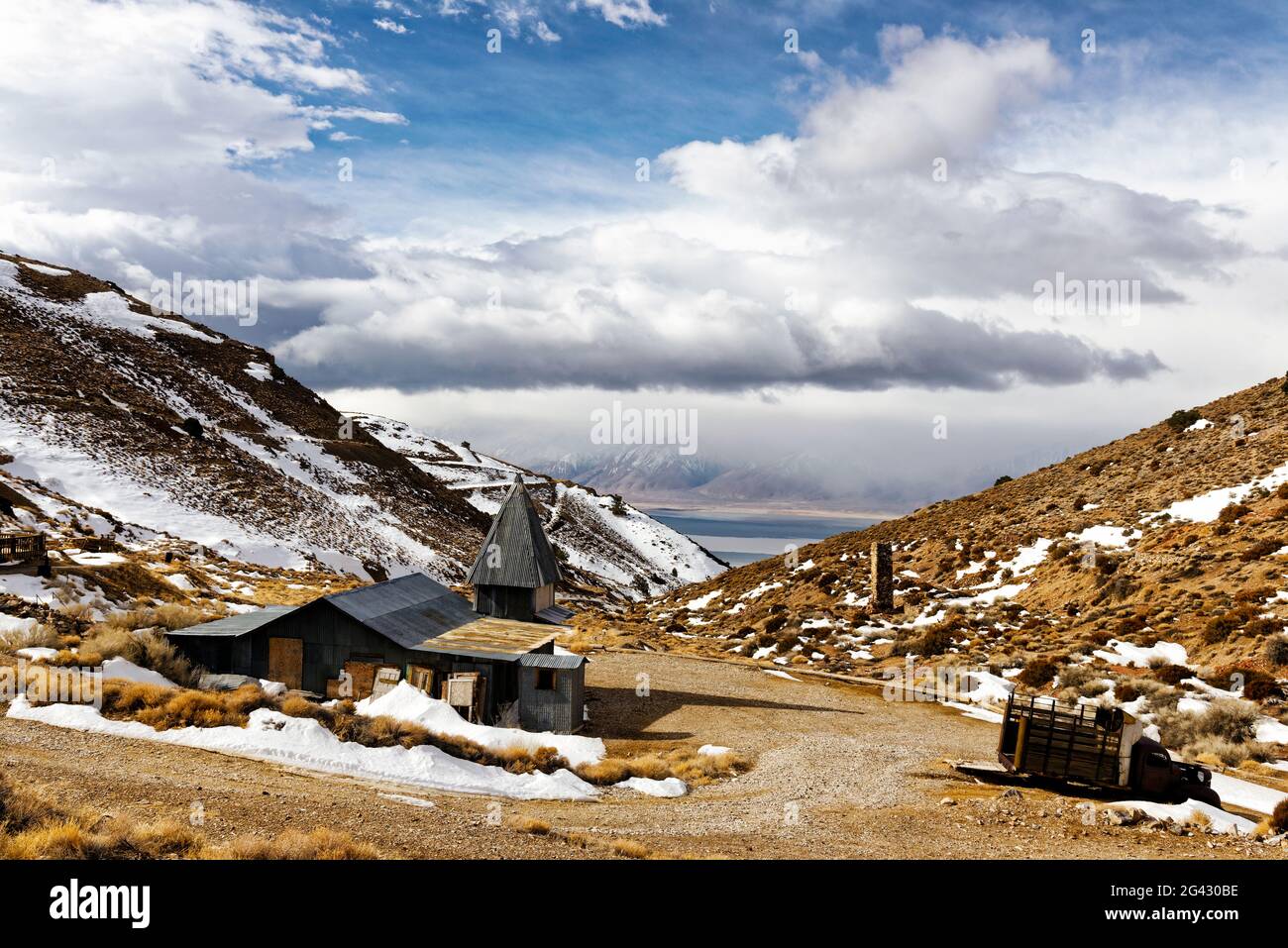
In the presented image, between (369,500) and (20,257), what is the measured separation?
205 ft

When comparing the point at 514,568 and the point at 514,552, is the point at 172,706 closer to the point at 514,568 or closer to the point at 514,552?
the point at 514,568

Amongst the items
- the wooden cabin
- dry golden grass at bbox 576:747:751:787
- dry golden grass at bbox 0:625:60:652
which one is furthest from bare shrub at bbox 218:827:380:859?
dry golden grass at bbox 0:625:60:652

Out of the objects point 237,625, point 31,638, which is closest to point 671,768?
point 237,625

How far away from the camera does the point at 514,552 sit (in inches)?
1276

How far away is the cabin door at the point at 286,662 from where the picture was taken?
1025 inches

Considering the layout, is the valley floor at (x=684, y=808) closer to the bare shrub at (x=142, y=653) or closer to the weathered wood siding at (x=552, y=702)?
the weathered wood siding at (x=552, y=702)

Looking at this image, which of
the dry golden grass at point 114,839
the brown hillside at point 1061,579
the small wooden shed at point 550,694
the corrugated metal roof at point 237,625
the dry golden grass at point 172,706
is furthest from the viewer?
the brown hillside at point 1061,579

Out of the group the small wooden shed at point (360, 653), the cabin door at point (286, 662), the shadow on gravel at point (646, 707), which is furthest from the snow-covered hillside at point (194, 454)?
the shadow on gravel at point (646, 707)

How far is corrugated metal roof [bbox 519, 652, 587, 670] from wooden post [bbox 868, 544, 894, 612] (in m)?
28.6

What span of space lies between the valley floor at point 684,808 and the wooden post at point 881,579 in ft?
80.2

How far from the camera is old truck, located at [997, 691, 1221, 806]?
18.2 meters

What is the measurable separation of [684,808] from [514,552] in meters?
16.3
